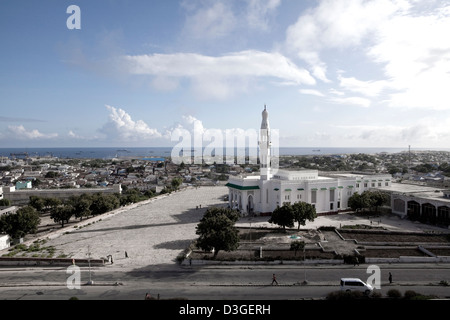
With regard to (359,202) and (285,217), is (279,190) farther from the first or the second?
(359,202)

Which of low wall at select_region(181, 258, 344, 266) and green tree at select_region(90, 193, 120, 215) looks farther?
green tree at select_region(90, 193, 120, 215)

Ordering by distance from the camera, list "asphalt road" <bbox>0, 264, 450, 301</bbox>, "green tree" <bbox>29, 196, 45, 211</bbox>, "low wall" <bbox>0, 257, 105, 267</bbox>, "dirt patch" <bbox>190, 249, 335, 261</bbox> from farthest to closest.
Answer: "green tree" <bbox>29, 196, 45, 211</bbox>, "low wall" <bbox>0, 257, 105, 267</bbox>, "dirt patch" <bbox>190, 249, 335, 261</bbox>, "asphalt road" <bbox>0, 264, 450, 301</bbox>

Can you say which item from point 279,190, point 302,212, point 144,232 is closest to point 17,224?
point 144,232

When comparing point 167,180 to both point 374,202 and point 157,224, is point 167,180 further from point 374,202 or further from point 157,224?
point 374,202

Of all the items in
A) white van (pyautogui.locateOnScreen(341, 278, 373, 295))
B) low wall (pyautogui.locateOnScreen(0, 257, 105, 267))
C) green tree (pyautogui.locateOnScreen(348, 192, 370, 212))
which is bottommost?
low wall (pyautogui.locateOnScreen(0, 257, 105, 267))

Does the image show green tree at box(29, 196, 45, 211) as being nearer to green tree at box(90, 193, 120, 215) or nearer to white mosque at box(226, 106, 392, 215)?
green tree at box(90, 193, 120, 215)

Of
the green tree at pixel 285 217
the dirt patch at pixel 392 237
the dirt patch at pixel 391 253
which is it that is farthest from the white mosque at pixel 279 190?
the dirt patch at pixel 391 253

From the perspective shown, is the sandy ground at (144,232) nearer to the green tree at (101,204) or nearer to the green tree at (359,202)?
the green tree at (101,204)

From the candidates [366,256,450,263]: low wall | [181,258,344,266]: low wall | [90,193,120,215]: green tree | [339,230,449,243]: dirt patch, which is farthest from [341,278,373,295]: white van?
[90,193,120,215]: green tree
